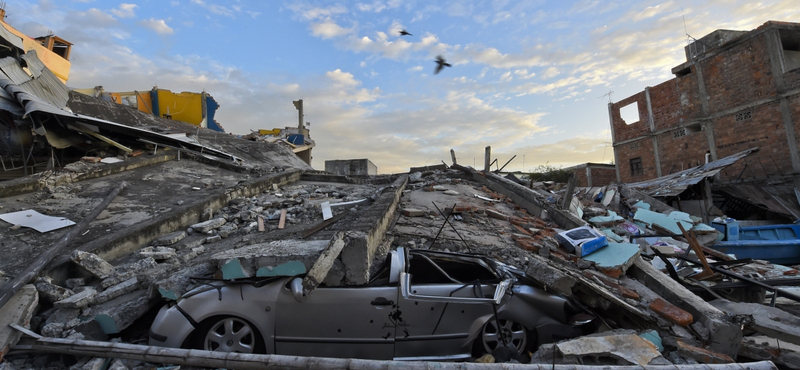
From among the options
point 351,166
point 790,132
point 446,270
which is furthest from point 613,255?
point 351,166

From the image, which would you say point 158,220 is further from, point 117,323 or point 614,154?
point 614,154

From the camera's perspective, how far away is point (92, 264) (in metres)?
3.55

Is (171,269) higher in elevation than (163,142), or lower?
lower

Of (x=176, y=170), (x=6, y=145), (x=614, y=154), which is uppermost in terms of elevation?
(x=614, y=154)

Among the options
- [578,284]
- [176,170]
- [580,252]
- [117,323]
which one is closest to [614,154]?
[580,252]

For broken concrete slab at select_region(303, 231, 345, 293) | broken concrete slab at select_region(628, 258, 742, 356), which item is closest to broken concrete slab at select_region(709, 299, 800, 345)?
broken concrete slab at select_region(628, 258, 742, 356)

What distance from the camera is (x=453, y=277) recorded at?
3.25 metres

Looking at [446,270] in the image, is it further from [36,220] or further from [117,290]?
[36,220]

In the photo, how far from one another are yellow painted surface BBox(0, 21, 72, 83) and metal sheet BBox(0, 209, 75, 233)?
692 inches

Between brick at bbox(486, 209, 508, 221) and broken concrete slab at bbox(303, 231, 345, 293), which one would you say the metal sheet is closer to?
broken concrete slab at bbox(303, 231, 345, 293)

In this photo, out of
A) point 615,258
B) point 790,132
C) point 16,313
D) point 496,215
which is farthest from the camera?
point 790,132

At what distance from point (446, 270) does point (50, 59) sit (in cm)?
2563

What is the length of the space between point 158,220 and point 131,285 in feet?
6.96

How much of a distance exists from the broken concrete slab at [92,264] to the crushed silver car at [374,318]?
4.33 feet
